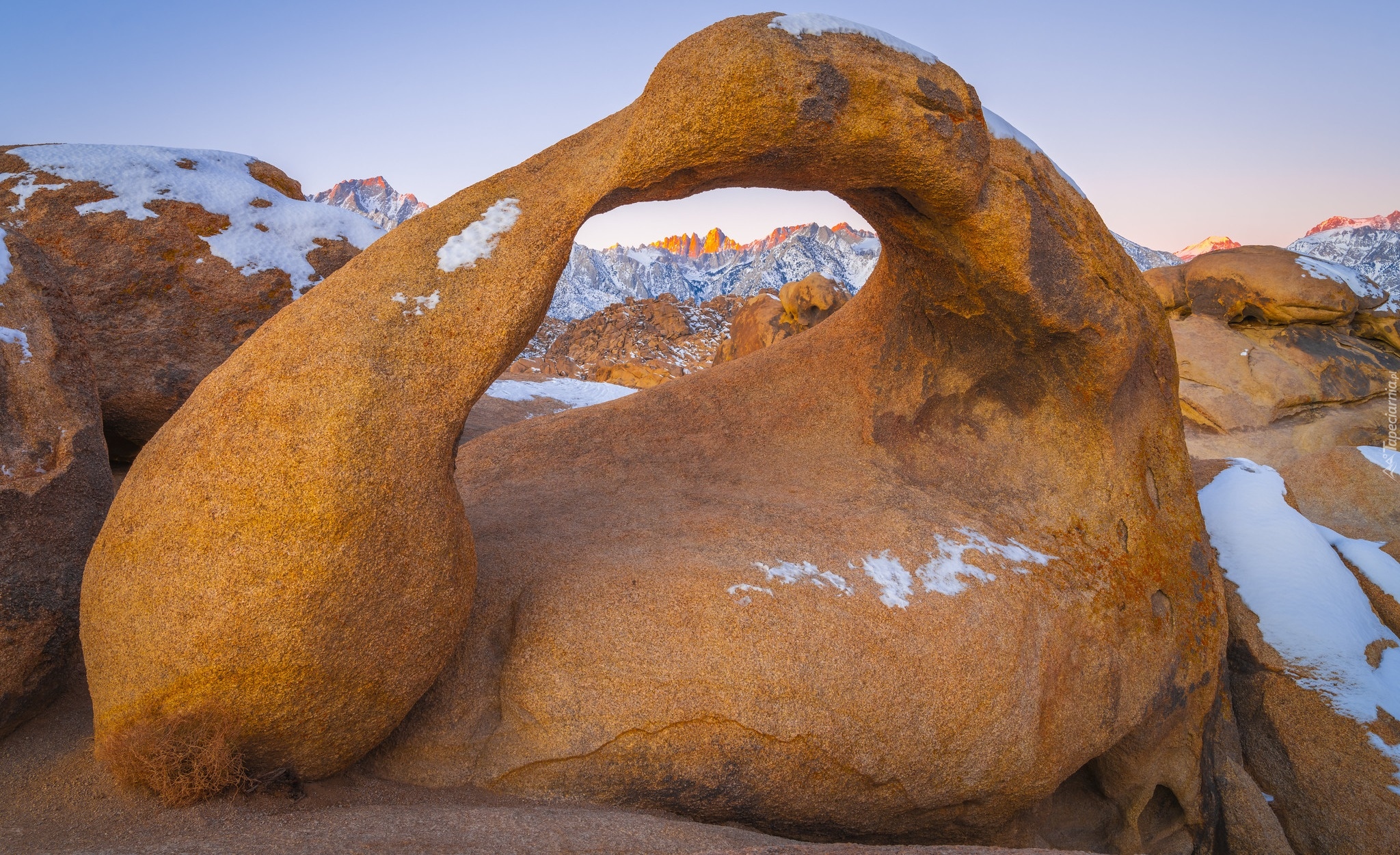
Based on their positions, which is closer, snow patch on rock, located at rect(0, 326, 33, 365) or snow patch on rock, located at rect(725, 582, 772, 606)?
snow patch on rock, located at rect(0, 326, 33, 365)

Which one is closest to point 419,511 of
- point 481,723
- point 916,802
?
A: point 481,723

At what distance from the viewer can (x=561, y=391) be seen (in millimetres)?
8969

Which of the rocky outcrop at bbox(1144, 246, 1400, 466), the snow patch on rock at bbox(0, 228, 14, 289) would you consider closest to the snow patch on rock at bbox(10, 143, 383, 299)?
the snow patch on rock at bbox(0, 228, 14, 289)

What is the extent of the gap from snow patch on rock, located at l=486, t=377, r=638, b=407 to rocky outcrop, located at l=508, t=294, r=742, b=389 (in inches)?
561

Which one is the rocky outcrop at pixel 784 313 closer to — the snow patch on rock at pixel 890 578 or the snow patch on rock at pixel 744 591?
the snow patch on rock at pixel 890 578

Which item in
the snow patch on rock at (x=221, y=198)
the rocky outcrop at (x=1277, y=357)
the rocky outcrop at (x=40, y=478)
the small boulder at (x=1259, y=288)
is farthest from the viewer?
the small boulder at (x=1259, y=288)

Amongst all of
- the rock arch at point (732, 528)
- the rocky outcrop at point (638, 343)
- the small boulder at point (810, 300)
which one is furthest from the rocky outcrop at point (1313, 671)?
the rocky outcrop at point (638, 343)

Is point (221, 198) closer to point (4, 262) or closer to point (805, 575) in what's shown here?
point (4, 262)

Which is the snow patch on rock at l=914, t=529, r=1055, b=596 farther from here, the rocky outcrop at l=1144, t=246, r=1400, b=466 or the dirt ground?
the rocky outcrop at l=1144, t=246, r=1400, b=466

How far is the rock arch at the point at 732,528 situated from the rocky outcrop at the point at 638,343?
764 inches

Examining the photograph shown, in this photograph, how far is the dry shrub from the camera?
8.30 feet

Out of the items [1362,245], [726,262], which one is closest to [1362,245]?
[1362,245]

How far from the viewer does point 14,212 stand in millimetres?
4371

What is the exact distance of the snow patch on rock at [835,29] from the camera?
10.7ft
